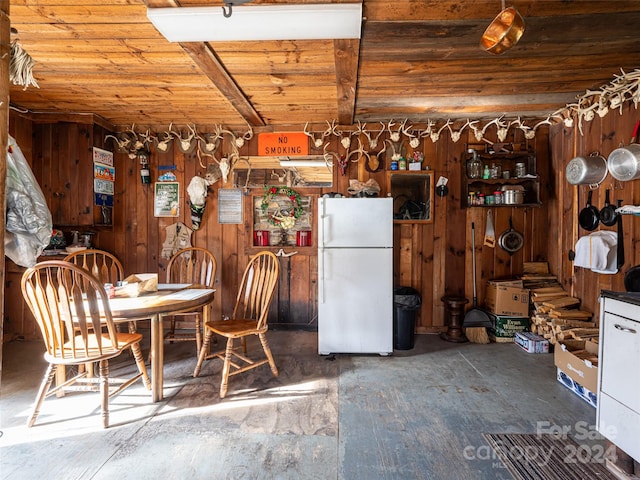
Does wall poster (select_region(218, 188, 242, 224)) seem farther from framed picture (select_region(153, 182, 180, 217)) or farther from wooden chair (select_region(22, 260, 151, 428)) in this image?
wooden chair (select_region(22, 260, 151, 428))

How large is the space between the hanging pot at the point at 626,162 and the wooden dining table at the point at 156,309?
3271mm

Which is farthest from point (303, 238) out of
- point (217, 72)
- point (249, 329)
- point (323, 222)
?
point (217, 72)

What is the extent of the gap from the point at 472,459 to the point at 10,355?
3.90 m

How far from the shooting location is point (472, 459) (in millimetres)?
1750

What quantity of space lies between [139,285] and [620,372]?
2.91 m

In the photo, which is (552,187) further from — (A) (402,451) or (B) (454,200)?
(A) (402,451)

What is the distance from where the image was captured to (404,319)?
3.31 m

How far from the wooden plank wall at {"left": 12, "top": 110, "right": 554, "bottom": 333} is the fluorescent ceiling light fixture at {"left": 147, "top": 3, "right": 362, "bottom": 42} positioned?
1.97 metres

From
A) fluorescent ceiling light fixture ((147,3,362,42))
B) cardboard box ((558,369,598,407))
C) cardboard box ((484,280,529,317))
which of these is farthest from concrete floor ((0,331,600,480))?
fluorescent ceiling light fixture ((147,3,362,42))

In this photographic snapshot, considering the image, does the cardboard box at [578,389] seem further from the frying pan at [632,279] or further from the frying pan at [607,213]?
the frying pan at [607,213]

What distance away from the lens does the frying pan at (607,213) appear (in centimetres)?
275

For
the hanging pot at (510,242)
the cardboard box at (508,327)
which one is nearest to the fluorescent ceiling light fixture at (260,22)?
the hanging pot at (510,242)

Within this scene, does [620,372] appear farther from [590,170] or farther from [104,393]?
[104,393]

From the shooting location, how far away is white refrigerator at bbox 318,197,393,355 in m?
3.11
